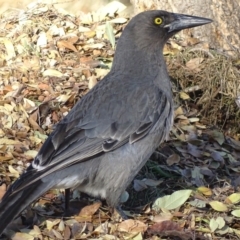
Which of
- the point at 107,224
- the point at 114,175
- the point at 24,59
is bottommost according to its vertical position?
the point at 107,224

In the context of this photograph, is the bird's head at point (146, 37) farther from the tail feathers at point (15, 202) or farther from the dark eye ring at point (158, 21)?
the tail feathers at point (15, 202)

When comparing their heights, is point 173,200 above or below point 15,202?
below

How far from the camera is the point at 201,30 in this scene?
26.5 ft

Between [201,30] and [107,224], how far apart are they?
2.94 m

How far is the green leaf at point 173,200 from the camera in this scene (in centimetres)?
609

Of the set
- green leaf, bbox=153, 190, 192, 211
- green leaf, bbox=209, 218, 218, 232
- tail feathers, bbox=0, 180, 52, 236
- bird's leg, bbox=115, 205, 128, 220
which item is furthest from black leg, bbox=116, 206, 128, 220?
tail feathers, bbox=0, 180, 52, 236

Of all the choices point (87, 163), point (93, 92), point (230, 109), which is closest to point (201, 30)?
point (230, 109)

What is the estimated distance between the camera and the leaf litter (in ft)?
19.2

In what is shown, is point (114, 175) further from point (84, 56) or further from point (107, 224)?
point (84, 56)

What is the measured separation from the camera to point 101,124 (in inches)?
231

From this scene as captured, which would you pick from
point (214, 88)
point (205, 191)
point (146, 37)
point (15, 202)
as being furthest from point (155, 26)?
point (15, 202)

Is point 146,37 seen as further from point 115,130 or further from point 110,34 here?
point 110,34

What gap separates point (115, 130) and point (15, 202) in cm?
100

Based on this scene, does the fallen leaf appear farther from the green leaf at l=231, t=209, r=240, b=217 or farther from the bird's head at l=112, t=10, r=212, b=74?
the bird's head at l=112, t=10, r=212, b=74
